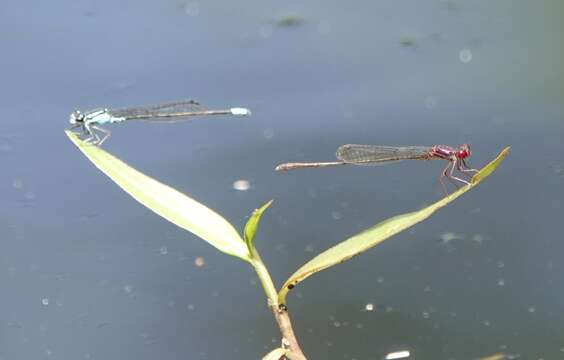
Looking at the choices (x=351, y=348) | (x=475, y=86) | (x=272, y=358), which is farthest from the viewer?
(x=475, y=86)

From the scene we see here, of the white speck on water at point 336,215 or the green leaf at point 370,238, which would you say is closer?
the green leaf at point 370,238

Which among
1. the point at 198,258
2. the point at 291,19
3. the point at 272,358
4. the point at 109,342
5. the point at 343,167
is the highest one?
the point at 291,19

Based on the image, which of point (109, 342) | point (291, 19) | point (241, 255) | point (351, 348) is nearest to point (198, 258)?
point (109, 342)

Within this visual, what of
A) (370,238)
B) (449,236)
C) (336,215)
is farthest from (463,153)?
(370,238)

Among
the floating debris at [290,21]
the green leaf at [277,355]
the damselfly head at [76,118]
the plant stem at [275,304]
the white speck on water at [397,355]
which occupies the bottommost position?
the green leaf at [277,355]

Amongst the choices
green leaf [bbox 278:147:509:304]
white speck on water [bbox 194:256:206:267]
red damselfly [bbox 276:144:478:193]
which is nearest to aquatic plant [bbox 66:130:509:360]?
green leaf [bbox 278:147:509:304]

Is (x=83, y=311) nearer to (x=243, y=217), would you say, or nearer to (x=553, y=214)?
(x=243, y=217)

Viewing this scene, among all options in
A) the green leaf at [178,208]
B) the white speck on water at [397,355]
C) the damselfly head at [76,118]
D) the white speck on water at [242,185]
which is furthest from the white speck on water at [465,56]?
the green leaf at [178,208]

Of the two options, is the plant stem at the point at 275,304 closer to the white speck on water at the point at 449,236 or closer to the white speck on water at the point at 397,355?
the white speck on water at the point at 397,355
